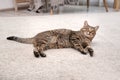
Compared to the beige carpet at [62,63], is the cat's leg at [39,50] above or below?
above

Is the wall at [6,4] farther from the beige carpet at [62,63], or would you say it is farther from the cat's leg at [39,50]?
the cat's leg at [39,50]

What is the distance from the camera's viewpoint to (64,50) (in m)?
2.01

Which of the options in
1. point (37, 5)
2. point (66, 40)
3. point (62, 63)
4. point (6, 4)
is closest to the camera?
point (62, 63)

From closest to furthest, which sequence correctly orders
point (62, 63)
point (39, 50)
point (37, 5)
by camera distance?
point (62, 63) < point (39, 50) < point (37, 5)

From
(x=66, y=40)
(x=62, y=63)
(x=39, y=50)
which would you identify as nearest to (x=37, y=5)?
(x=66, y=40)

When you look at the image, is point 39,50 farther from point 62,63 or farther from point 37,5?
point 37,5

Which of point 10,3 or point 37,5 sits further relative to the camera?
point 10,3

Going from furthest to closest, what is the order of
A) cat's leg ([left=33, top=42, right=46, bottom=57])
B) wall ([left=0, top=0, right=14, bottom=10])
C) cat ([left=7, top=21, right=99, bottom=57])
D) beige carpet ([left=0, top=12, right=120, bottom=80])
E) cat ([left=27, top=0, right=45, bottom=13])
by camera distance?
wall ([left=0, top=0, right=14, bottom=10])
cat ([left=27, top=0, right=45, bottom=13])
cat ([left=7, top=21, right=99, bottom=57])
cat's leg ([left=33, top=42, right=46, bottom=57])
beige carpet ([left=0, top=12, right=120, bottom=80])

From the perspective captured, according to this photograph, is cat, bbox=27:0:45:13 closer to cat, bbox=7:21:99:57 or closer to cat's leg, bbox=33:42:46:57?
cat, bbox=7:21:99:57

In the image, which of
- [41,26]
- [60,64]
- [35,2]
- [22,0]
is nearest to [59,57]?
[60,64]

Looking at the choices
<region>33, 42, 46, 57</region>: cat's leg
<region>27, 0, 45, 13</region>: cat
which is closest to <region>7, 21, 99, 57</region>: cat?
<region>33, 42, 46, 57</region>: cat's leg

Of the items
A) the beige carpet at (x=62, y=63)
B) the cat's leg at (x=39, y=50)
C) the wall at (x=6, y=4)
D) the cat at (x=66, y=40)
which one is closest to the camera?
the beige carpet at (x=62, y=63)

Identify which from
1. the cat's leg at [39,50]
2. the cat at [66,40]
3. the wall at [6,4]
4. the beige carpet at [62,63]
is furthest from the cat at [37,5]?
the cat's leg at [39,50]

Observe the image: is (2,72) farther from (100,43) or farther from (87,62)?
(100,43)
